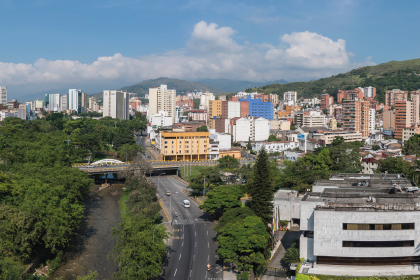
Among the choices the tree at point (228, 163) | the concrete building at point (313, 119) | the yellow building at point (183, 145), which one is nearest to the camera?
the tree at point (228, 163)

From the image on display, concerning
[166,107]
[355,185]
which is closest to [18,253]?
[355,185]

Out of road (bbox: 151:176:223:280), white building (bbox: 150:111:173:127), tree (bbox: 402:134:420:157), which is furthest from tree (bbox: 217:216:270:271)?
white building (bbox: 150:111:173:127)

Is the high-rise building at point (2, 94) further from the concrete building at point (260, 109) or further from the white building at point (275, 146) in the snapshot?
the white building at point (275, 146)

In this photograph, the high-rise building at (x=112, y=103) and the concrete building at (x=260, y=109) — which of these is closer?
the concrete building at (x=260, y=109)

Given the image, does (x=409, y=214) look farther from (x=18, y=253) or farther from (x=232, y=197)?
(x=18, y=253)

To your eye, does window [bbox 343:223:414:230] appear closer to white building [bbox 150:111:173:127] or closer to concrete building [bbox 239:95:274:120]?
concrete building [bbox 239:95:274:120]

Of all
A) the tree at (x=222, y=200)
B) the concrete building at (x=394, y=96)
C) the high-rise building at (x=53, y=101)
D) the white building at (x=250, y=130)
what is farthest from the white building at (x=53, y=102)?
the tree at (x=222, y=200)
